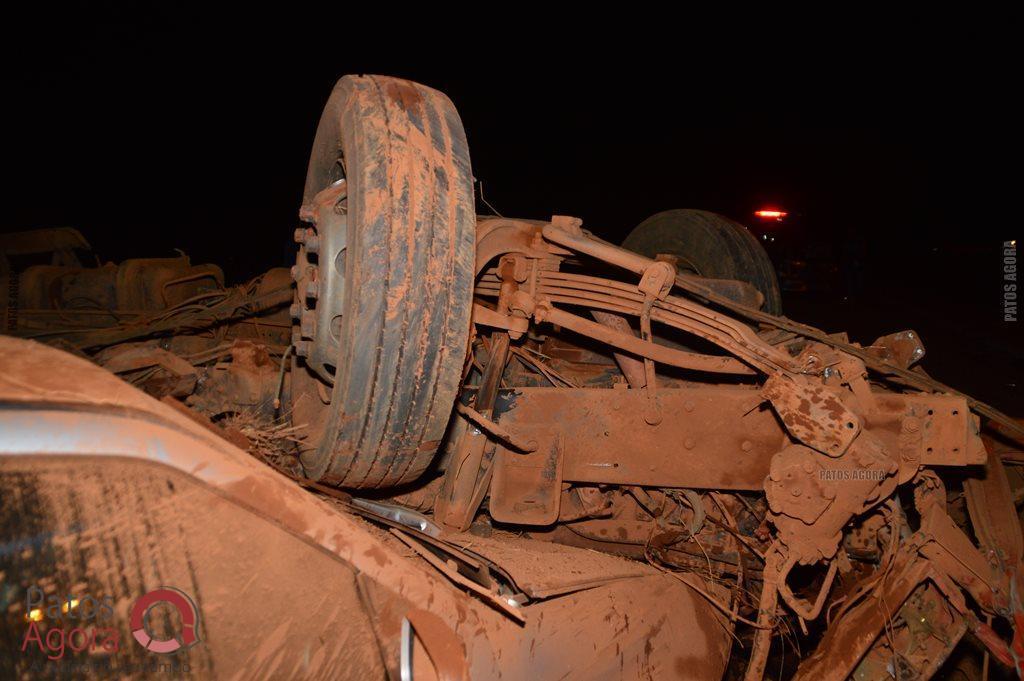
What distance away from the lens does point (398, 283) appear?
1.92m

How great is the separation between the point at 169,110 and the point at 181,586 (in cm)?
1049

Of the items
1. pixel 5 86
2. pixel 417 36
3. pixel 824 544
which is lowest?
pixel 824 544

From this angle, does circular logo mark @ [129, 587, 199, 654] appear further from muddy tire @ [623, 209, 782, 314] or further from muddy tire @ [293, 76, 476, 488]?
muddy tire @ [623, 209, 782, 314]

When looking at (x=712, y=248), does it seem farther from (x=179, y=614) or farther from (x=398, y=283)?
(x=179, y=614)

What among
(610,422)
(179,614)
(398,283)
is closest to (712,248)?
(610,422)

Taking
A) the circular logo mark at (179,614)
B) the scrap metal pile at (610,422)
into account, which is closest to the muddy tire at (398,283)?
the scrap metal pile at (610,422)

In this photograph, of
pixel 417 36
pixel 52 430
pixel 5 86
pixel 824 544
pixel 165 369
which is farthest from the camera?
pixel 417 36

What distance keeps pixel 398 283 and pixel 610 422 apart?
1.12 metres

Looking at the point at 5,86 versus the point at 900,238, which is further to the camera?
the point at 900,238

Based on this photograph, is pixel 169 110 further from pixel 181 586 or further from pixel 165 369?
pixel 181 586

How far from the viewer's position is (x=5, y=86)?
8477 millimetres

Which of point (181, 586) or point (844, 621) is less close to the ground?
point (181, 586)

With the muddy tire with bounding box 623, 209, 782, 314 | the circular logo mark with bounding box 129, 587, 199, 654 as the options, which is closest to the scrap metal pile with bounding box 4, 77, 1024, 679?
the muddy tire with bounding box 623, 209, 782, 314

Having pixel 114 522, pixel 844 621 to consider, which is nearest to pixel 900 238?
pixel 844 621
